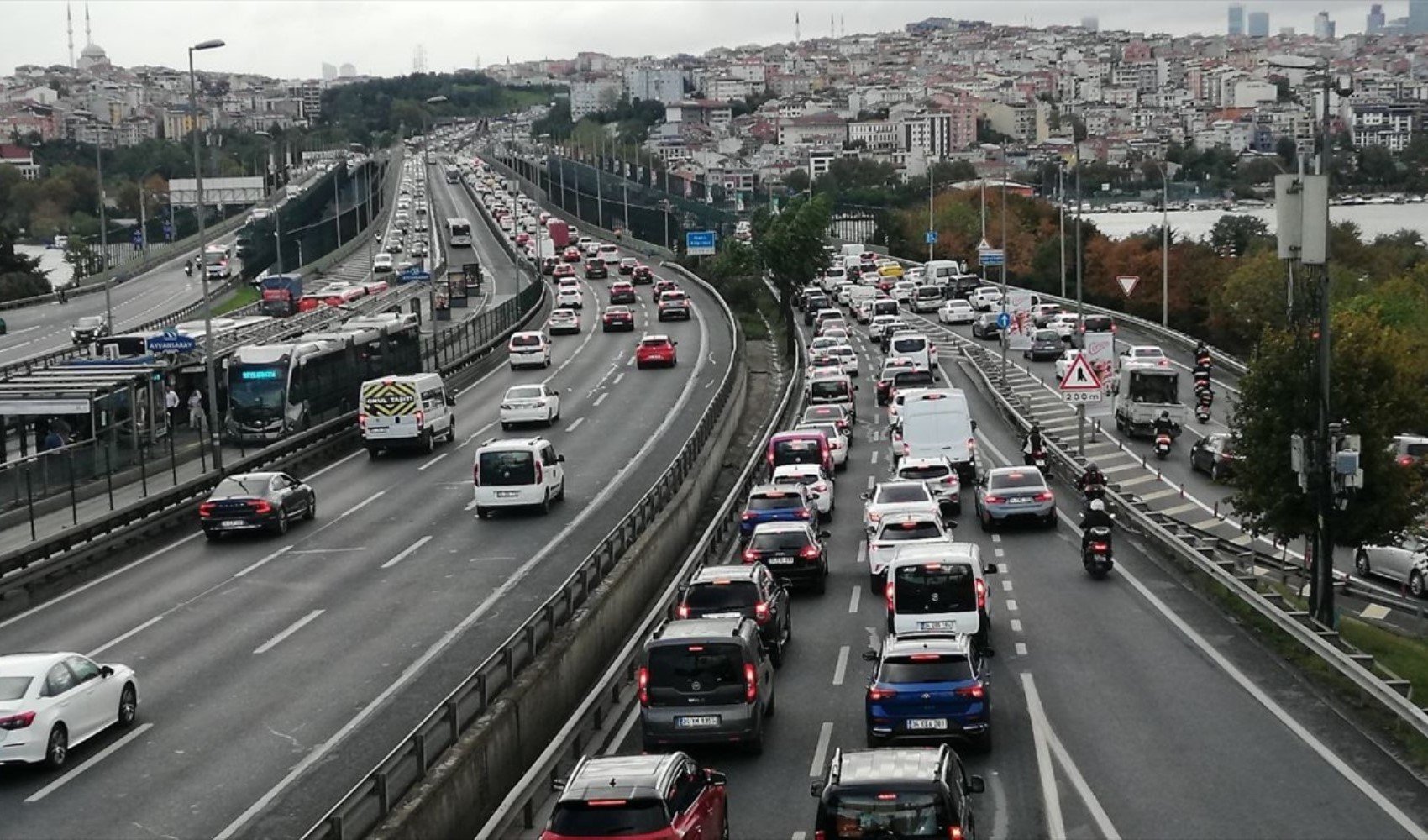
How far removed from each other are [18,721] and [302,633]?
7845 mm

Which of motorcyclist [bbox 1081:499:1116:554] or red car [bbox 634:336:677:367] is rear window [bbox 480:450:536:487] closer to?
motorcyclist [bbox 1081:499:1116:554]

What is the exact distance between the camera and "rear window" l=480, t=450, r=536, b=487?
126 ft

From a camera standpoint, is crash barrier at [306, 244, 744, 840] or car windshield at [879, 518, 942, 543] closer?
crash barrier at [306, 244, 744, 840]

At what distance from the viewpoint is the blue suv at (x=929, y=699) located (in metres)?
19.2

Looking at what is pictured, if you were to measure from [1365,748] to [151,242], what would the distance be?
549 feet

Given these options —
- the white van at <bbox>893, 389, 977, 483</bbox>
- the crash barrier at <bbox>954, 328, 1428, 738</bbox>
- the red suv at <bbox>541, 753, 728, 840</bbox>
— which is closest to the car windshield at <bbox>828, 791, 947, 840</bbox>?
the red suv at <bbox>541, 753, 728, 840</bbox>

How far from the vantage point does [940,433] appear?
43406 millimetres

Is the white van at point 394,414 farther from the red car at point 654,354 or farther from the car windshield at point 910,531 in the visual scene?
the red car at point 654,354

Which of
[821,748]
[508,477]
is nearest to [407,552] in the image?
[508,477]

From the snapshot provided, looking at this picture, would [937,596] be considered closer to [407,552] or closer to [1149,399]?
[407,552]

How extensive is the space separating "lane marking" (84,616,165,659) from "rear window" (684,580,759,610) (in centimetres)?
868

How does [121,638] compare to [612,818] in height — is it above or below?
below

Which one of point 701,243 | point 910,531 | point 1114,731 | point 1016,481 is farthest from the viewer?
point 701,243

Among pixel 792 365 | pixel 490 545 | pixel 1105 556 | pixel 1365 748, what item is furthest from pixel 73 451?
pixel 792 365
